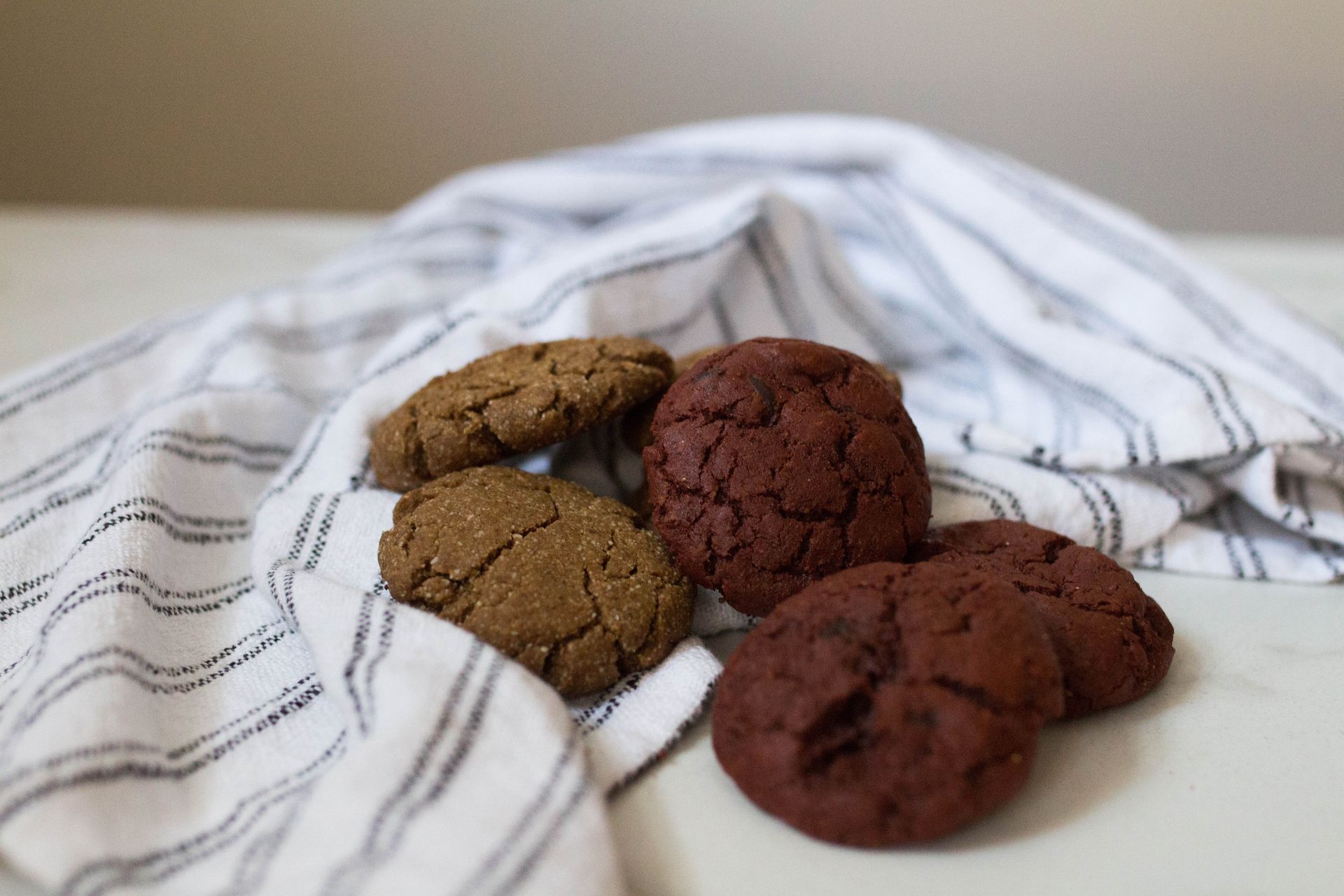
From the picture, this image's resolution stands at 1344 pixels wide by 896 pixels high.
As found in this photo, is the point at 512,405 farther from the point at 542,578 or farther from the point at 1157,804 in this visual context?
the point at 1157,804

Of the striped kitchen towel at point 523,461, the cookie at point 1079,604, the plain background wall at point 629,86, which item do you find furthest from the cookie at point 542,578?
the plain background wall at point 629,86

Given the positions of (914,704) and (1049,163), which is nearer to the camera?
(914,704)

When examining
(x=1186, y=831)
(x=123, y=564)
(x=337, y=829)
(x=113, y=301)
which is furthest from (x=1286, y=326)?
(x=113, y=301)

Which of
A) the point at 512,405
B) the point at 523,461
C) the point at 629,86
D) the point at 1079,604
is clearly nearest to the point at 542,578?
the point at 512,405

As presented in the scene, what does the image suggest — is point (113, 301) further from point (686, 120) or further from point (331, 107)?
point (686, 120)

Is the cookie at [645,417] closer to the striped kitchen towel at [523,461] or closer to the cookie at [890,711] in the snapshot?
the striped kitchen towel at [523,461]
